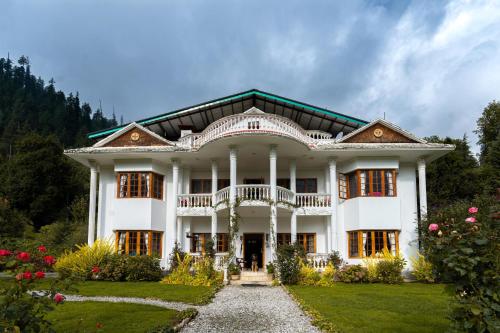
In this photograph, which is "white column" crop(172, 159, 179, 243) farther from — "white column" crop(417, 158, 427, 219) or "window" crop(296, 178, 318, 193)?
"white column" crop(417, 158, 427, 219)

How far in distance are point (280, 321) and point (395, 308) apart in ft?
12.2

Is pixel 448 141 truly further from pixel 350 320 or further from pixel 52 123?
pixel 52 123

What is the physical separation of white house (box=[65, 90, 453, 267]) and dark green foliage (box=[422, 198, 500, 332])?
13030mm

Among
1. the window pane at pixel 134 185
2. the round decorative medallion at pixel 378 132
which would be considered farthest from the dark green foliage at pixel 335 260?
the window pane at pixel 134 185

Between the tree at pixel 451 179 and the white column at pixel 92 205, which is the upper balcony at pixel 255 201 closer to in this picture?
the white column at pixel 92 205

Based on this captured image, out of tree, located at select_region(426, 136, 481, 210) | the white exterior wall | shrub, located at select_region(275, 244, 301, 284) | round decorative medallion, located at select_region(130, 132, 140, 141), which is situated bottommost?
shrub, located at select_region(275, 244, 301, 284)

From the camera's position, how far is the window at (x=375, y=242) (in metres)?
21.0

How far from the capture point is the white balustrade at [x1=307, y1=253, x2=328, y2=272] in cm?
2007

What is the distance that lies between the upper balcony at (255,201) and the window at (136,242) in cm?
199

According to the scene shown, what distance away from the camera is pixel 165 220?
23031 mm

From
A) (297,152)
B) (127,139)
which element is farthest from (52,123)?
(297,152)

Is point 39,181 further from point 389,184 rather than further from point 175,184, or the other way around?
point 389,184

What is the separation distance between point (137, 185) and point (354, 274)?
1162 centimetres

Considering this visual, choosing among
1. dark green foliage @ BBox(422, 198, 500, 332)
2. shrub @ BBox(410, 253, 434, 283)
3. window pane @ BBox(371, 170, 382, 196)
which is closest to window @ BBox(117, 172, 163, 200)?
window pane @ BBox(371, 170, 382, 196)
